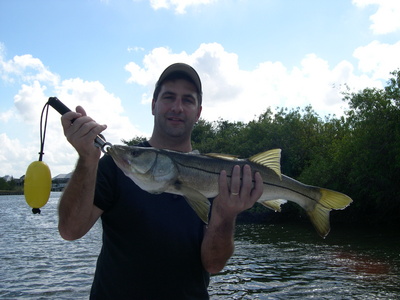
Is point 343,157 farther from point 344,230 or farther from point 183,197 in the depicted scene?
point 183,197

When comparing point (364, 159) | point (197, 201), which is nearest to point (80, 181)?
point (197, 201)

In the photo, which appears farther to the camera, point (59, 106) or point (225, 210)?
point (225, 210)

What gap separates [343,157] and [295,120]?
11419 millimetres

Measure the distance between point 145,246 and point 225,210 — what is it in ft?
2.59

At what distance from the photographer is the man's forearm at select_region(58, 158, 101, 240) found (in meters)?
2.83

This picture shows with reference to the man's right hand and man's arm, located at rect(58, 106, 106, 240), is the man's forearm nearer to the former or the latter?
man's arm, located at rect(58, 106, 106, 240)

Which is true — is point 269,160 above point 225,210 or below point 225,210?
above

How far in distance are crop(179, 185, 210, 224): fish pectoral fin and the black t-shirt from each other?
0.75 ft

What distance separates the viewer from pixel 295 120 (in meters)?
37.9

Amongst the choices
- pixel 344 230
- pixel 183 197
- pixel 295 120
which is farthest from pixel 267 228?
pixel 183 197

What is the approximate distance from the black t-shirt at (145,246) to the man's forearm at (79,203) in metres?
0.12

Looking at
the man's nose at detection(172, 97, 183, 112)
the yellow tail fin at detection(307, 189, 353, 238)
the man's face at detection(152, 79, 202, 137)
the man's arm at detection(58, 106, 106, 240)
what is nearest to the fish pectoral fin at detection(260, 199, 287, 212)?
the yellow tail fin at detection(307, 189, 353, 238)

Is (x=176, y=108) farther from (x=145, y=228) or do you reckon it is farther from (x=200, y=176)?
(x=145, y=228)

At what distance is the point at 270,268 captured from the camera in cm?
1436
